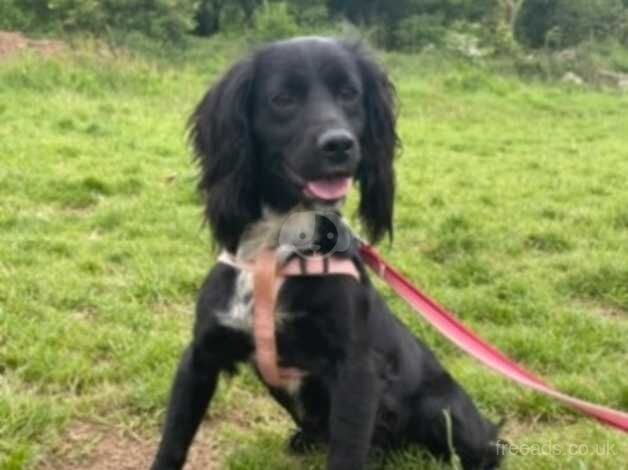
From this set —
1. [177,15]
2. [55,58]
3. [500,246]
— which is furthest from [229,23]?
[500,246]

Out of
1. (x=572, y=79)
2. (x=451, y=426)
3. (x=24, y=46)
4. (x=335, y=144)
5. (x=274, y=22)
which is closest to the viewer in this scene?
(x=335, y=144)

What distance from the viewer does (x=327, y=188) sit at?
2.87m

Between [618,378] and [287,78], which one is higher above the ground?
[287,78]

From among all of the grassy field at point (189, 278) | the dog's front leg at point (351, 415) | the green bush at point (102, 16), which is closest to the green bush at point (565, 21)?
the green bush at point (102, 16)

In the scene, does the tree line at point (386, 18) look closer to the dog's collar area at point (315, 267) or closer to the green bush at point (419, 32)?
the green bush at point (419, 32)

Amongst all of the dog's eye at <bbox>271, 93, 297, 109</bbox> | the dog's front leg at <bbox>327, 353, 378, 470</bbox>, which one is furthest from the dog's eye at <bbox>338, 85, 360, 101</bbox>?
the dog's front leg at <bbox>327, 353, 378, 470</bbox>

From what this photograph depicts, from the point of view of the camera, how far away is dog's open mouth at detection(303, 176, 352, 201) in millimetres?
2857

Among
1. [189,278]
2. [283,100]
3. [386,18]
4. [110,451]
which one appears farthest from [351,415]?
[386,18]

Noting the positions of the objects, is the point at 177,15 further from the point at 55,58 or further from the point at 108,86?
the point at 108,86

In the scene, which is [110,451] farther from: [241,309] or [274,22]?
[274,22]

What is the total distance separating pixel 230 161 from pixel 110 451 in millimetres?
1197

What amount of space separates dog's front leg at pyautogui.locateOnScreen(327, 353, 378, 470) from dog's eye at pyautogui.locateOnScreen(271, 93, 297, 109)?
783mm

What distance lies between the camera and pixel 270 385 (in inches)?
119

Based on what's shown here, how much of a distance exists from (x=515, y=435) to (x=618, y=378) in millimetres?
663
